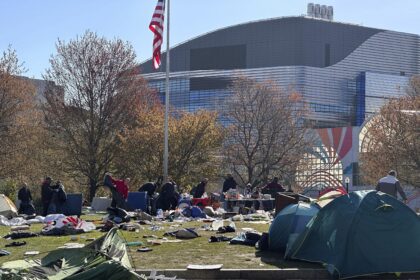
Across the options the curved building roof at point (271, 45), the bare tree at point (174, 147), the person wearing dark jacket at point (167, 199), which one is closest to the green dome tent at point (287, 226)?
the person wearing dark jacket at point (167, 199)

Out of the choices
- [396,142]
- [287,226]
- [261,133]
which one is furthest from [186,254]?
[261,133]

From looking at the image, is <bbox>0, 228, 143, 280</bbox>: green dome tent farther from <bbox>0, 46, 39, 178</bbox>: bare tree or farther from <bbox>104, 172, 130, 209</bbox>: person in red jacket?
<bbox>0, 46, 39, 178</bbox>: bare tree

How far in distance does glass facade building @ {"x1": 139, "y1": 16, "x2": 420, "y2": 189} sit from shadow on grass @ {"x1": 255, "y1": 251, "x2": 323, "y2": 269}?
11006 cm

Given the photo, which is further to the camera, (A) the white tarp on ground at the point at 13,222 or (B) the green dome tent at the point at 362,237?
(A) the white tarp on ground at the point at 13,222

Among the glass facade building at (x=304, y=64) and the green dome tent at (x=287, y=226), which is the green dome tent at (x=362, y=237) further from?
the glass facade building at (x=304, y=64)

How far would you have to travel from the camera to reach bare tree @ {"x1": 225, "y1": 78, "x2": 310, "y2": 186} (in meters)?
54.8

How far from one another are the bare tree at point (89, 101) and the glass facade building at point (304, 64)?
7990 cm

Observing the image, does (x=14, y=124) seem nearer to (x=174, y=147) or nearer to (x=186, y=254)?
(x=174, y=147)

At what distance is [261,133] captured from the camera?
56125 millimetres

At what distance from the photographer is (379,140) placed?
52.2 metres

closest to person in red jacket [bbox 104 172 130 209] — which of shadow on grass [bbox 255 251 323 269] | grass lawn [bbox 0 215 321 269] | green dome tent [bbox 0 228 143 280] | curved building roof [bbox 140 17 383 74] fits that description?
grass lawn [bbox 0 215 321 269]

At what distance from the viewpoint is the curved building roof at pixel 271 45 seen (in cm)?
13725

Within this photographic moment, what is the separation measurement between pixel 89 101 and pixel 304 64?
318 ft

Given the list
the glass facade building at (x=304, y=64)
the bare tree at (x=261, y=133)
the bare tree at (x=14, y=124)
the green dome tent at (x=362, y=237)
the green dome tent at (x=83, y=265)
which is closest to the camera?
the green dome tent at (x=83, y=265)
